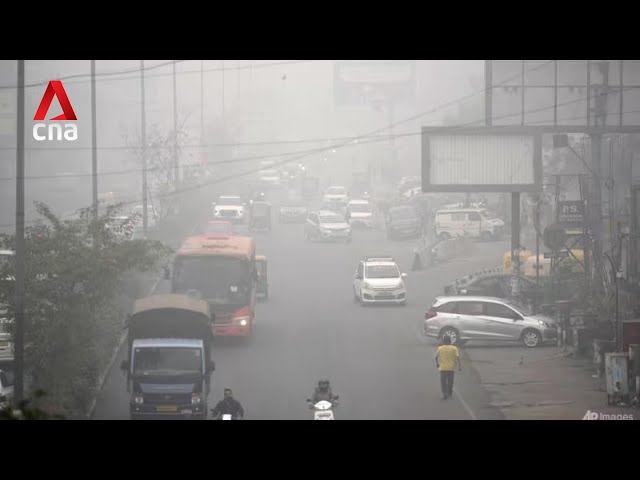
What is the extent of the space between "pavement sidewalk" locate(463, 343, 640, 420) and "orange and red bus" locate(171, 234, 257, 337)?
5.11 m

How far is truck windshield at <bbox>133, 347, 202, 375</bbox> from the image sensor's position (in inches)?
765

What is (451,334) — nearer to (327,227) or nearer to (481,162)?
(481,162)

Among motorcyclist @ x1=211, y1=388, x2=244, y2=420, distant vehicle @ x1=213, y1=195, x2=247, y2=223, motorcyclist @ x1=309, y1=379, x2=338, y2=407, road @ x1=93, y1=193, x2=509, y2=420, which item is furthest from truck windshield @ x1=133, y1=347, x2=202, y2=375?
distant vehicle @ x1=213, y1=195, x2=247, y2=223

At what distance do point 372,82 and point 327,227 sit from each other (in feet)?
50.6

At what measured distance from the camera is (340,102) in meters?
58.6

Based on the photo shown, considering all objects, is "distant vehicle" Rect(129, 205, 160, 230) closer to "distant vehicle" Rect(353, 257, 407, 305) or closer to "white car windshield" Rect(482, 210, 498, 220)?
"white car windshield" Rect(482, 210, 498, 220)

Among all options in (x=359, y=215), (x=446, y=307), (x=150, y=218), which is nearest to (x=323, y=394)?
(x=446, y=307)

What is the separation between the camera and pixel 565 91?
30188mm

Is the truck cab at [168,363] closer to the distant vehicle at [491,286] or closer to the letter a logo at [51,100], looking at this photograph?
the letter a logo at [51,100]

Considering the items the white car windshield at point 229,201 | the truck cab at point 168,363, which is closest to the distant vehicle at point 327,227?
the white car windshield at point 229,201

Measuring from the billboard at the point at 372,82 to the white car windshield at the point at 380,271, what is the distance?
25984mm

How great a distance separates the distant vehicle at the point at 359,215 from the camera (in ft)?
178
